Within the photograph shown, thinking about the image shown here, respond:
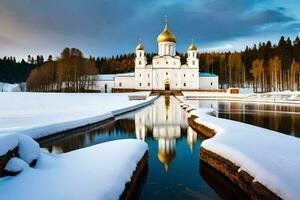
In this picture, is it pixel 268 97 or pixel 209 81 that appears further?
pixel 209 81

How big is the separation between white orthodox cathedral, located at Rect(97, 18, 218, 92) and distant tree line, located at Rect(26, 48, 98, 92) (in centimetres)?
952

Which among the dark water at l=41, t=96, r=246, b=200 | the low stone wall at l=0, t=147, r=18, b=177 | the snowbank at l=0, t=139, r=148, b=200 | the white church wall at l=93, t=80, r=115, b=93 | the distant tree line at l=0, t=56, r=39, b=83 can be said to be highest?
the distant tree line at l=0, t=56, r=39, b=83

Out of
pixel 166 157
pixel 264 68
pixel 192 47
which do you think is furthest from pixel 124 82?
pixel 166 157

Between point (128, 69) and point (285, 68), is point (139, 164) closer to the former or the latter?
point (285, 68)

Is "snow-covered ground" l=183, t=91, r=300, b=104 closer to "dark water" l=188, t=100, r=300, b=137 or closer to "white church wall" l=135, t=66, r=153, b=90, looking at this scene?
"dark water" l=188, t=100, r=300, b=137

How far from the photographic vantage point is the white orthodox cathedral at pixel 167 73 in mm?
80562

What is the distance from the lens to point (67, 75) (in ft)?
235

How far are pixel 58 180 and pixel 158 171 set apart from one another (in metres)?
4.01

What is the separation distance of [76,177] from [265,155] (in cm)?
501

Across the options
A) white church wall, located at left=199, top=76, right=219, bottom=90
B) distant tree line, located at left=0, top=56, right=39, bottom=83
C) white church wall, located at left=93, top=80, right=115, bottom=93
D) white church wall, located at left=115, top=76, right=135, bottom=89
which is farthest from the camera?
distant tree line, located at left=0, top=56, right=39, bottom=83

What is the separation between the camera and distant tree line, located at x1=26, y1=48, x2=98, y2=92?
70812mm

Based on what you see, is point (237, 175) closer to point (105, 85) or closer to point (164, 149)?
point (164, 149)

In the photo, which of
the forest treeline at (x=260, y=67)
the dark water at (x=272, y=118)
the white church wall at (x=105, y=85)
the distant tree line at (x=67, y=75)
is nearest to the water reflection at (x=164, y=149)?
the dark water at (x=272, y=118)

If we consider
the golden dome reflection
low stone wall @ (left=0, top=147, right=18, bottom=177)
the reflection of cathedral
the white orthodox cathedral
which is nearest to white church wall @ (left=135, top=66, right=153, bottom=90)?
the white orthodox cathedral
